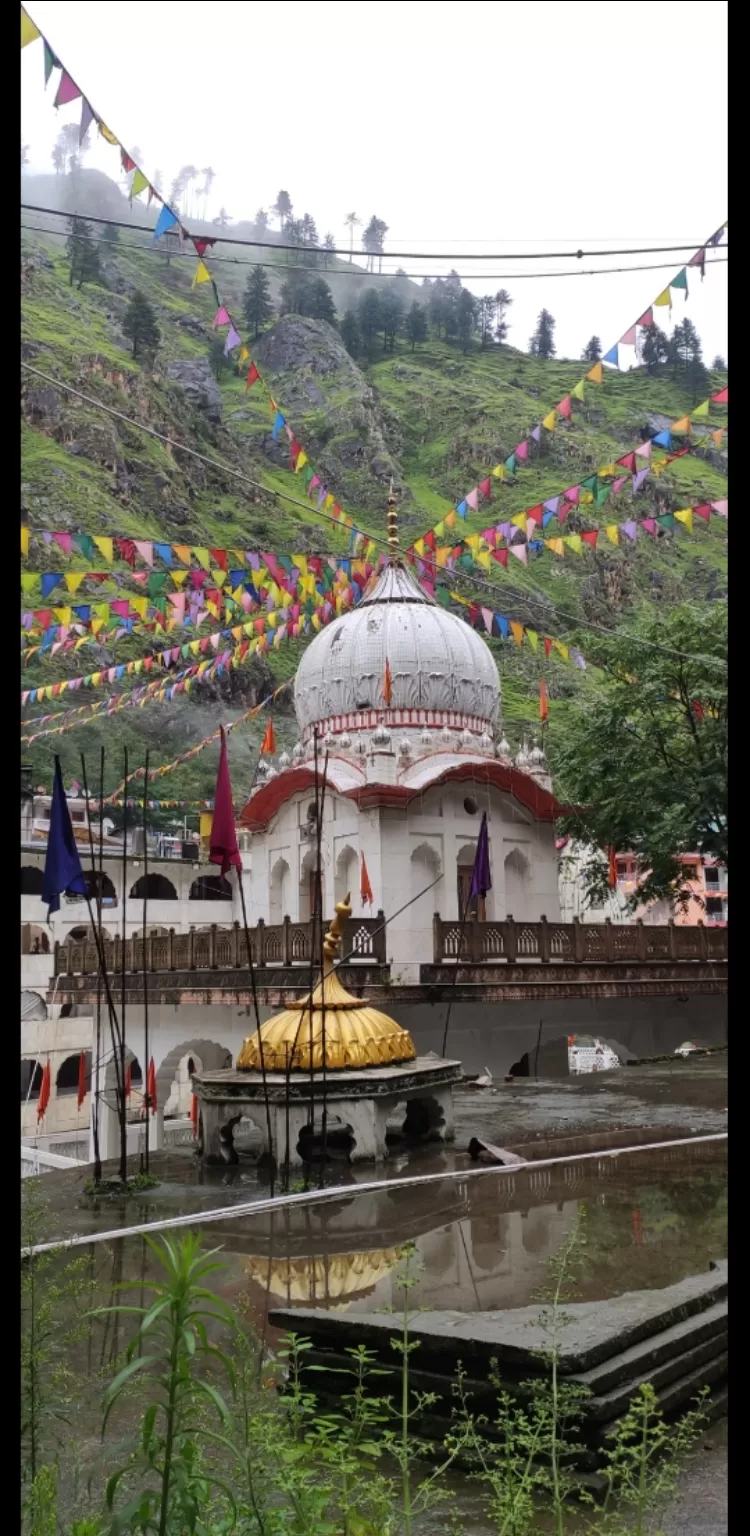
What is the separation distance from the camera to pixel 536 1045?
2033 cm

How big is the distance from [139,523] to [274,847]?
49.8 m

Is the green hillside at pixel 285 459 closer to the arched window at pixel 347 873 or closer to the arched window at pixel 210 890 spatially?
the arched window at pixel 210 890

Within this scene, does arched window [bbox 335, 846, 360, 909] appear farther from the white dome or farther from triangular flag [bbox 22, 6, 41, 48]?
triangular flag [bbox 22, 6, 41, 48]

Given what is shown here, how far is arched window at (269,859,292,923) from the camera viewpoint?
25.0 meters

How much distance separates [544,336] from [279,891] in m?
104

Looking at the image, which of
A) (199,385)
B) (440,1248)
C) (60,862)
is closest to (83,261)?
(199,385)

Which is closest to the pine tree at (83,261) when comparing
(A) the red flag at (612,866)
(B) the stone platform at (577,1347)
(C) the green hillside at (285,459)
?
(C) the green hillside at (285,459)

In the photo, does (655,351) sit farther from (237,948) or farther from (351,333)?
(237,948)

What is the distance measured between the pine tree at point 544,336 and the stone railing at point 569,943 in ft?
339

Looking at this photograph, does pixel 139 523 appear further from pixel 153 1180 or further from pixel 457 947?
pixel 153 1180

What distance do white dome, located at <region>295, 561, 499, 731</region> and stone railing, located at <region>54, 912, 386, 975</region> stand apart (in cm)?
664

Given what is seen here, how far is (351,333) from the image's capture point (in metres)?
106

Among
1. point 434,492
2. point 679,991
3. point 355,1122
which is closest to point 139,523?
point 434,492

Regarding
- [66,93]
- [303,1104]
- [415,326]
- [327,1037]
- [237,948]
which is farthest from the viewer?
[415,326]
